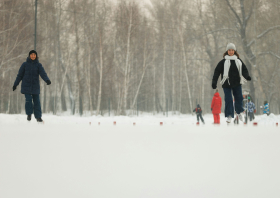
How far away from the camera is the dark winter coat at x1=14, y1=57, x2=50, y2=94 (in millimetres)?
8820

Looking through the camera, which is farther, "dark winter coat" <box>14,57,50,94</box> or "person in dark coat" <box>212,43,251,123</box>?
"dark winter coat" <box>14,57,50,94</box>

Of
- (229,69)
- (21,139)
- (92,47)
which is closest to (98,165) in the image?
(21,139)

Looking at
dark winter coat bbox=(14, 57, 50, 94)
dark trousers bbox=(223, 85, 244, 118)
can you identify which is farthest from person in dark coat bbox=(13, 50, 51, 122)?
dark trousers bbox=(223, 85, 244, 118)

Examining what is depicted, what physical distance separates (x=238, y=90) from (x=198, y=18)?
3006cm

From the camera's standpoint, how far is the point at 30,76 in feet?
29.1

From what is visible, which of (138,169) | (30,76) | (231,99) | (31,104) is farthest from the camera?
(31,104)

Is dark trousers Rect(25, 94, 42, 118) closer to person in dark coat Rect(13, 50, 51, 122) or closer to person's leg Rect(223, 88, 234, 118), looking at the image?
person in dark coat Rect(13, 50, 51, 122)

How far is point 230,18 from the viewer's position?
27.9m

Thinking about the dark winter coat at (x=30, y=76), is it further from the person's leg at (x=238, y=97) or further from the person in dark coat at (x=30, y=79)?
the person's leg at (x=238, y=97)

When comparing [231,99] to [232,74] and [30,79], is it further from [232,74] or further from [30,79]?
[30,79]

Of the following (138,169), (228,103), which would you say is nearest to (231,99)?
(228,103)

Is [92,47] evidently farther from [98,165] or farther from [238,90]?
[98,165]

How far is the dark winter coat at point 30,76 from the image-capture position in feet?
28.9

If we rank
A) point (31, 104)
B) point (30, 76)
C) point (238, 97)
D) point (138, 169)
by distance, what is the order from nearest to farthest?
point (138, 169) < point (238, 97) < point (30, 76) < point (31, 104)
